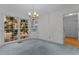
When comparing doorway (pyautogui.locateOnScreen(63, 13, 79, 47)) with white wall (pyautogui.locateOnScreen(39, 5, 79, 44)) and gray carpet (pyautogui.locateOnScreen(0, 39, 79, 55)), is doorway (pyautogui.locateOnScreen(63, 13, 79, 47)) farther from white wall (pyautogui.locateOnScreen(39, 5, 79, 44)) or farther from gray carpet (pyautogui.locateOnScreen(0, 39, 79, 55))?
gray carpet (pyautogui.locateOnScreen(0, 39, 79, 55))

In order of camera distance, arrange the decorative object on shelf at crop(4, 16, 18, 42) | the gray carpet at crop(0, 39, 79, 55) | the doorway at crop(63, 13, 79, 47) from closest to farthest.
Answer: the gray carpet at crop(0, 39, 79, 55), the decorative object on shelf at crop(4, 16, 18, 42), the doorway at crop(63, 13, 79, 47)

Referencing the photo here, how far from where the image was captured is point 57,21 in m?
6.14

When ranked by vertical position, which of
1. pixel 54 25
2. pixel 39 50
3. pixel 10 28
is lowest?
pixel 39 50

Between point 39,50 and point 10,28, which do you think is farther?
point 10,28

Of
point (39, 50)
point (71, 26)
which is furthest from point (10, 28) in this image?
point (71, 26)

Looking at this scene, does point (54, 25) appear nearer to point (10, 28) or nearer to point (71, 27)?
A: point (71, 27)

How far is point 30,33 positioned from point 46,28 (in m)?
1.62

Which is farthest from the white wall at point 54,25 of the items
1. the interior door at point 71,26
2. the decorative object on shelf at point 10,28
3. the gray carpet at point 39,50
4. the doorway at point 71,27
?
the decorative object on shelf at point 10,28

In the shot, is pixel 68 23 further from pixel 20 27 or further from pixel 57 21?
pixel 20 27

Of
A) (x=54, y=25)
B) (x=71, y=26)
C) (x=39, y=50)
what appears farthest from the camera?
(x=71, y=26)

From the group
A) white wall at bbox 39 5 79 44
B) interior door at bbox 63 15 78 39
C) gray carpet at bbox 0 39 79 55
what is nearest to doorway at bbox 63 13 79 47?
interior door at bbox 63 15 78 39

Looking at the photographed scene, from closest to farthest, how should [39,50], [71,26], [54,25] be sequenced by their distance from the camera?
[39,50] < [54,25] < [71,26]

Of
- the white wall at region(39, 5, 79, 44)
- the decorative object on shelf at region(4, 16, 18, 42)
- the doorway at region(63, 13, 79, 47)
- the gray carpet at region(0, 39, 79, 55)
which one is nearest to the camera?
the gray carpet at region(0, 39, 79, 55)

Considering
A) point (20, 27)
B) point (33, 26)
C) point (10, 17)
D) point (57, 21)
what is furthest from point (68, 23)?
point (10, 17)
